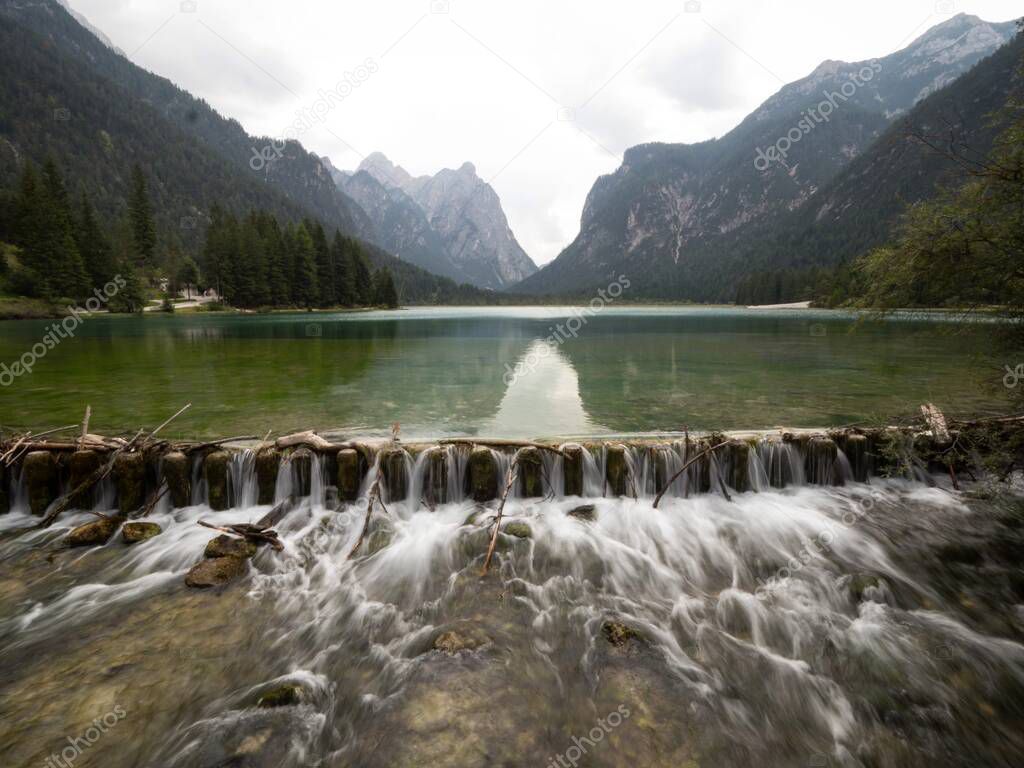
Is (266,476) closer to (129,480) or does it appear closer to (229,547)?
(229,547)

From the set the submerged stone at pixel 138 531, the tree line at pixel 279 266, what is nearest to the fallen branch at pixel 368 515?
the submerged stone at pixel 138 531

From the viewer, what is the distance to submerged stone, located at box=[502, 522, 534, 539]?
24.2ft

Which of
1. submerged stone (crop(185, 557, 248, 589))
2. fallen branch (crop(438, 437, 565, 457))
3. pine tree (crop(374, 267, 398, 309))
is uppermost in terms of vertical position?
pine tree (crop(374, 267, 398, 309))

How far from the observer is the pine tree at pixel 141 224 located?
101m

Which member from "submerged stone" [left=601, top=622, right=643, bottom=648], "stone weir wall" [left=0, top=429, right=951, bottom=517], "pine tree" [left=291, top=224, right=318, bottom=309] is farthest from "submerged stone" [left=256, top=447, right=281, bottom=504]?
"pine tree" [left=291, top=224, right=318, bottom=309]

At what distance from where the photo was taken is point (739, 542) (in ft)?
24.4

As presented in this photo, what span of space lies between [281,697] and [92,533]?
5374mm

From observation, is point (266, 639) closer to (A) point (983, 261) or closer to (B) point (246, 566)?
(B) point (246, 566)

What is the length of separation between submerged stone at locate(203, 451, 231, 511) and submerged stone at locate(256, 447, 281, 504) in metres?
0.59

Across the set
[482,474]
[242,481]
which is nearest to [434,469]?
[482,474]

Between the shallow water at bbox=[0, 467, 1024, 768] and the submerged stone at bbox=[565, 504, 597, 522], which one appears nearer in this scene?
the shallow water at bbox=[0, 467, 1024, 768]

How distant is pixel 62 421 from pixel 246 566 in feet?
33.9

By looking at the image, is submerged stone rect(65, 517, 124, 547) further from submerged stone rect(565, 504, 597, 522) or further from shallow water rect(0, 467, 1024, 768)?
submerged stone rect(565, 504, 597, 522)

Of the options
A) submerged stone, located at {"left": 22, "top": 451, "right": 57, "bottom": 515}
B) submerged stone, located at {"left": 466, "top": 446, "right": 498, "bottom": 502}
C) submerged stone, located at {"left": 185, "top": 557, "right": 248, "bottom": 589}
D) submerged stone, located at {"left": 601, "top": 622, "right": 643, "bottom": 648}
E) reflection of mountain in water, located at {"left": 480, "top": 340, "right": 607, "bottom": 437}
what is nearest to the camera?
submerged stone, located at {"left": 601, "top": 622, "right": 643, "bottom": 648}
